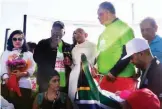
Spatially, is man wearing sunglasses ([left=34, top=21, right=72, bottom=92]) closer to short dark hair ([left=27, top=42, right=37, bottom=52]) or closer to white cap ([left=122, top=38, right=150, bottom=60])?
short dark hair ([left=27, top=42, right=37, bottom=52])

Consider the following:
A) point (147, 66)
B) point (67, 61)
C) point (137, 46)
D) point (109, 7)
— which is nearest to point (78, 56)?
point (67, 61)

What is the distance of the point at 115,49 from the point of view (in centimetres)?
335

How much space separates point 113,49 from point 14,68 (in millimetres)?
1167

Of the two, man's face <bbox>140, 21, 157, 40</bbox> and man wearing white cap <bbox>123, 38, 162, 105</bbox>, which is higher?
man's face <bbox>140, 21, 157, 40</bbox>

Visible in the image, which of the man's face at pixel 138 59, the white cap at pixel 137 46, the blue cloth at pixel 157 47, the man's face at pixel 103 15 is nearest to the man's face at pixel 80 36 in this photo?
the man's face at pixel 103 15

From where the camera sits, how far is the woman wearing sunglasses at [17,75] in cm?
368

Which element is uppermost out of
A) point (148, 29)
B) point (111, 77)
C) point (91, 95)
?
point (148, 29)

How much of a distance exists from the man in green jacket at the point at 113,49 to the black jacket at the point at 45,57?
1.37 feet

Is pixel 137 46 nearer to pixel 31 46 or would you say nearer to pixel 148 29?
pixel 148 29

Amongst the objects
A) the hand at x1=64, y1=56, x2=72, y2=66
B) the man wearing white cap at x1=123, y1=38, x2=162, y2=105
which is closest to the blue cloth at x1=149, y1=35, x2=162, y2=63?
the man wearing white cap at x1=123, y1=38, x2=162, y2=105

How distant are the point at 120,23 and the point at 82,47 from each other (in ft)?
1.68

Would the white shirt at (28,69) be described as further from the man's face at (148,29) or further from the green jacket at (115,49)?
the man's face at (148,29)

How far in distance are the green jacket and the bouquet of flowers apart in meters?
0.90

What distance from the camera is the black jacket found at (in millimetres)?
3686
